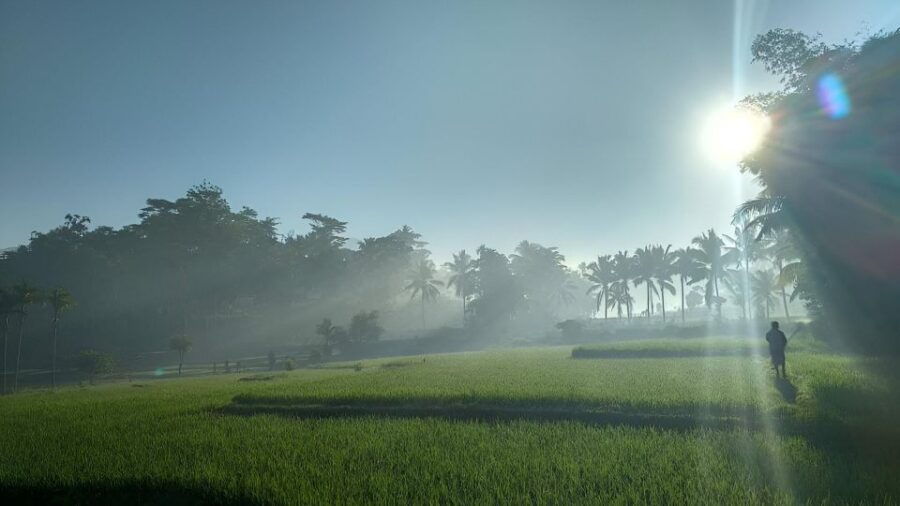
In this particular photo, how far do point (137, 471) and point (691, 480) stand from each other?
8.92 metres

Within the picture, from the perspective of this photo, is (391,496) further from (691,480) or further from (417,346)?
(417,346)

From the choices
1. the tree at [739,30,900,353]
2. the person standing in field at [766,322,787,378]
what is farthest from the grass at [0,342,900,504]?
the tree at [739,30,900,353]

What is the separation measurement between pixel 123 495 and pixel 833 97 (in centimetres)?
2424

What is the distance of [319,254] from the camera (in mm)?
65625

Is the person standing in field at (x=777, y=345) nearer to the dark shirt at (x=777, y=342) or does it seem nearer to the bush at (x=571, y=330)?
the dark shirt at (x=777, y=342)

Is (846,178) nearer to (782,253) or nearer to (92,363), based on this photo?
Answer: (782,253)

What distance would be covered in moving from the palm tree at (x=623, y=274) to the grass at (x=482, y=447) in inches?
1968

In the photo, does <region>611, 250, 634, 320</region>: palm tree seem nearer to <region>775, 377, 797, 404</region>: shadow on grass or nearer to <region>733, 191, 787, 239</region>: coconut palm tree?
<region>733, 191, 787, 239</region>: coconut palm tree

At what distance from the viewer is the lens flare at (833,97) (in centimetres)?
1697

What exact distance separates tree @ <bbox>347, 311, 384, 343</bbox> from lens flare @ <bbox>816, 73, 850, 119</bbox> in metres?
42.1

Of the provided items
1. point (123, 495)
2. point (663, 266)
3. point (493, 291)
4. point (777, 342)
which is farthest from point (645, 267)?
point (123, 495)

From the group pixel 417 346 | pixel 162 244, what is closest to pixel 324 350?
pixel 417 346

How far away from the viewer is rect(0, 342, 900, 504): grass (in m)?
6.51

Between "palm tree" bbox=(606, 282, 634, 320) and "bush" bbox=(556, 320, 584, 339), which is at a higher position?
"palm tree" bbox=(606, 282, 634, 320)
